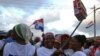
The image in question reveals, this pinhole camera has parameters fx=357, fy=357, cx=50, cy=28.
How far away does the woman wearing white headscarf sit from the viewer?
16.3 feet

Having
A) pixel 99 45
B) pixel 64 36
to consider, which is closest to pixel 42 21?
pixel 99 45

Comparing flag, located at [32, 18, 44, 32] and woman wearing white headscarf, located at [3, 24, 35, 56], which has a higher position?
woman wearing white headscarf, located at [3, 24, 35, 56]

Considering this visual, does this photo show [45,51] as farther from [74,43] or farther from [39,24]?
[39,24]

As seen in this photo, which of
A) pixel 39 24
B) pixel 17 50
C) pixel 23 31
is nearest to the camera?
pixel 23 31

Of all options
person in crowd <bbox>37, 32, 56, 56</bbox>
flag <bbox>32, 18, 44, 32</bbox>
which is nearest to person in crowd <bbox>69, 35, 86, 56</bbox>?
person in crowd <bbox>37, 32, 56, 56</bbox>

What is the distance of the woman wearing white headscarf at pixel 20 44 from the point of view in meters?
4.98

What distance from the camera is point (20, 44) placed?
5.10m

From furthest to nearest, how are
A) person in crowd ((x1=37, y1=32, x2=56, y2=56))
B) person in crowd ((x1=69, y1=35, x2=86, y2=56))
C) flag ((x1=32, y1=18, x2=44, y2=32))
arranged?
flag ((x1=32, y1=18, x2=44, y2=32)) < person in crowd ((x1=37, y1=32, x2=56, y2=56)) < person in crowd ((x1=69, y1=35, x2=86, y2=56))

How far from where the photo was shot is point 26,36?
4977mm

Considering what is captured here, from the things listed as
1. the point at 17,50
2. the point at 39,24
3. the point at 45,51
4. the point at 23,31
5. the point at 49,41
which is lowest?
the point at 39,24

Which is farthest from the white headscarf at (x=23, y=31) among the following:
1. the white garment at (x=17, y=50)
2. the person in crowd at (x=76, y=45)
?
the person in crowd at (x=76, y=45)

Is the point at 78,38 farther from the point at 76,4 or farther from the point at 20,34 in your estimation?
the point at 20,34

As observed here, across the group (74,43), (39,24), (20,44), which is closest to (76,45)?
(74,43)

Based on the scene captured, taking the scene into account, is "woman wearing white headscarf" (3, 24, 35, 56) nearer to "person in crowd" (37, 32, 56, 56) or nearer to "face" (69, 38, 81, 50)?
"face" (69, 38, 81, 50)
